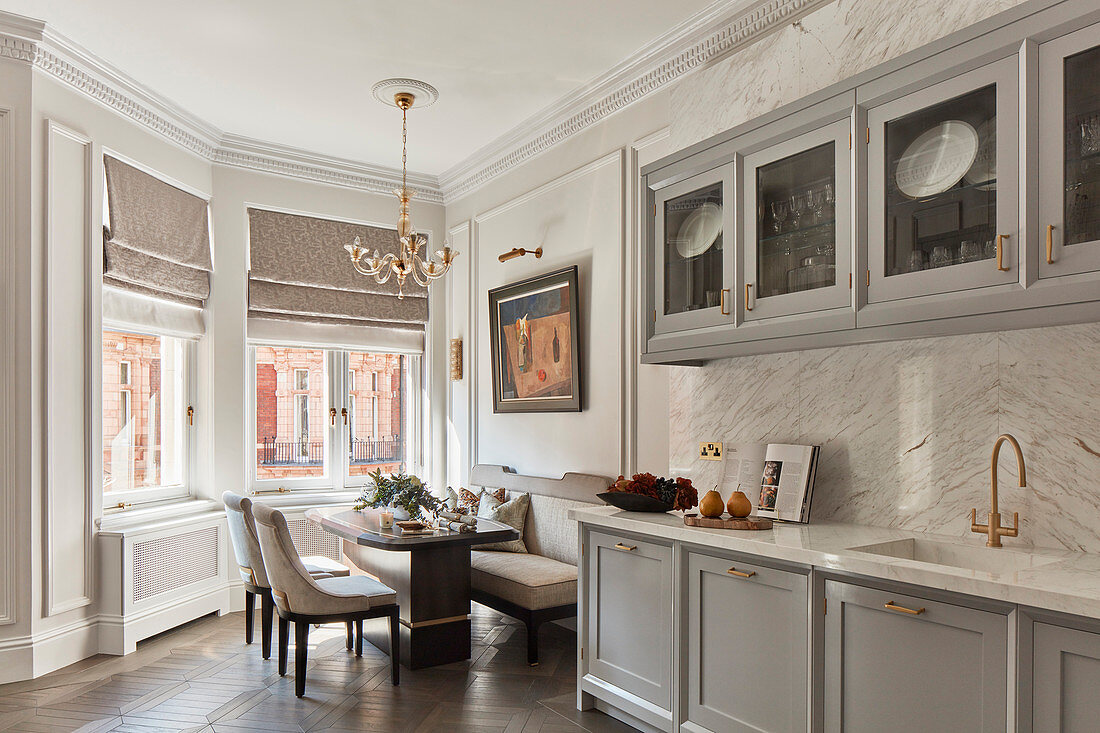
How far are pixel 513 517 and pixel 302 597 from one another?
156 cm

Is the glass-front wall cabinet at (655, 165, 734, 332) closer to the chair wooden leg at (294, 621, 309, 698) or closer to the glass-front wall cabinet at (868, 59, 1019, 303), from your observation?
the glass-front wall cabinet at (868, 59, 1019, 303)

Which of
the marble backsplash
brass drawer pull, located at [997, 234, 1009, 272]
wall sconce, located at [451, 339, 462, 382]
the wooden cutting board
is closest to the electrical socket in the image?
the marble backsplash

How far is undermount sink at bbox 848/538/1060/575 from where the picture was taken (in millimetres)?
2352

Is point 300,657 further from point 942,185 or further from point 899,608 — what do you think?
point 942,185

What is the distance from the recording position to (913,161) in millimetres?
2549

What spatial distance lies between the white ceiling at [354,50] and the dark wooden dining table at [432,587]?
103 inches

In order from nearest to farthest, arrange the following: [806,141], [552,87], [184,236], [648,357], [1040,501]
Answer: [1040,501] < [806,141] < [648,357] < [552,87] < [184,236]

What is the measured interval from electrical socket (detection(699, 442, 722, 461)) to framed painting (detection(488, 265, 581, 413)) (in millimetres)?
1232

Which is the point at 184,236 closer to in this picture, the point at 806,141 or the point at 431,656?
the point at 431,656

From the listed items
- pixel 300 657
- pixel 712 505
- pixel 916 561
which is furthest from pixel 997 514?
pixel 300 657

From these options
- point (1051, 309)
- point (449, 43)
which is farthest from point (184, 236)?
point (1051, 309)

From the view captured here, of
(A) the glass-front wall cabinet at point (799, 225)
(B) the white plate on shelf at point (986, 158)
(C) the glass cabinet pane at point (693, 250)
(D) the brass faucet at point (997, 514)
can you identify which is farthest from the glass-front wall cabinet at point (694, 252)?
(D) the brass faucet at point (997, 514)

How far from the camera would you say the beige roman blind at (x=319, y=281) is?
584 cm

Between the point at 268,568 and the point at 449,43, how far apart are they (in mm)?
2912
